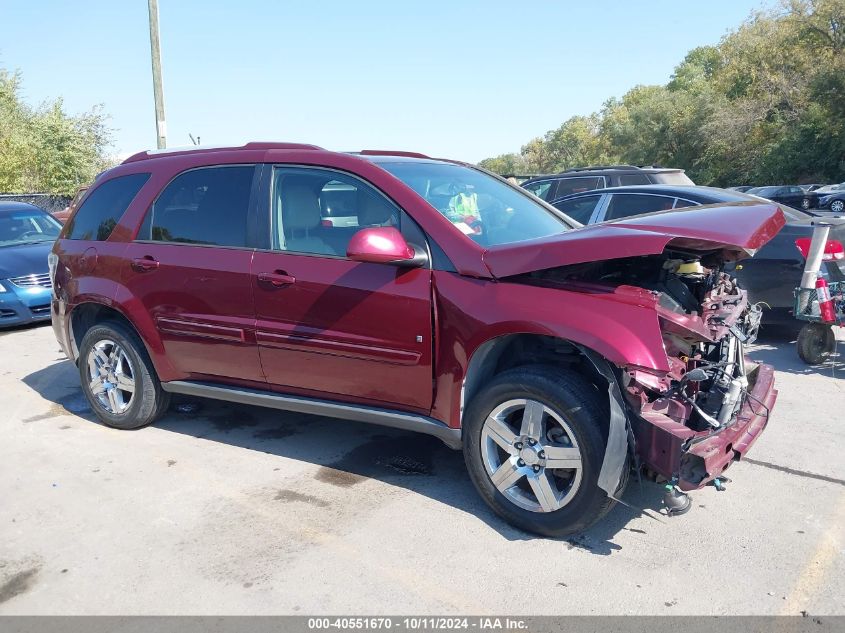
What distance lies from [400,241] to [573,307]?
3.15 feet

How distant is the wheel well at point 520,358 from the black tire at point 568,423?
12 cm

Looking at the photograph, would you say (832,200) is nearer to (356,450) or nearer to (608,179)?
(608,179)

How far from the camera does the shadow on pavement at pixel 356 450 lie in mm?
3758

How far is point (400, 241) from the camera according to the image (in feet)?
12.0

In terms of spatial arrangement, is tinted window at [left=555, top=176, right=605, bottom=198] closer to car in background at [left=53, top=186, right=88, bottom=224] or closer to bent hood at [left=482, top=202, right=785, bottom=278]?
car in background at [left=53, top=186, right=88, bottom=224]

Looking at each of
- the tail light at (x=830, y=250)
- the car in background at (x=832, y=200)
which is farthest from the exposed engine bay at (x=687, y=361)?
the car in background at (x=832, y=200)

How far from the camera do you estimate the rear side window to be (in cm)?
512

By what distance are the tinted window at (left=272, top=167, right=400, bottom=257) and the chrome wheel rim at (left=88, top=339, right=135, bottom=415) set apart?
1.73 m

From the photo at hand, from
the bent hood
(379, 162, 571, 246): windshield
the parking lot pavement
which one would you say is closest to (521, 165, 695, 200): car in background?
(379, 162, 571, 246): windshield

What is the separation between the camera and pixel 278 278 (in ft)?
13.6

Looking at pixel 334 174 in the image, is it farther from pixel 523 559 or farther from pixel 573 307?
pixel 523 559

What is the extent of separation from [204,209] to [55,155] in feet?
86.9

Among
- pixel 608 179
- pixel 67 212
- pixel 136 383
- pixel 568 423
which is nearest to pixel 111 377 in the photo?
pixel 136 383

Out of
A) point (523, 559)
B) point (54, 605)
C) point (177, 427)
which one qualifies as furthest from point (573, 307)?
point (177, 427)
